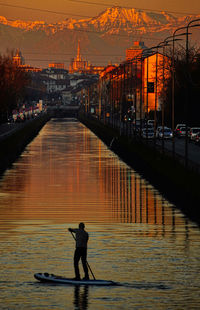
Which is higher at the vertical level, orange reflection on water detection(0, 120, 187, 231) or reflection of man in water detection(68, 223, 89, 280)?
reflection of man in water detection(68, 223, 89, 280)

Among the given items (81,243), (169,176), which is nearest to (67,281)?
(81,243)

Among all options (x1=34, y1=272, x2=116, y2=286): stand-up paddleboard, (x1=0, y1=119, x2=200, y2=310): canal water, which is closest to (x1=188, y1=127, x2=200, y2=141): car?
(x1=0, y1=119, x2=200, y2=310): canal water

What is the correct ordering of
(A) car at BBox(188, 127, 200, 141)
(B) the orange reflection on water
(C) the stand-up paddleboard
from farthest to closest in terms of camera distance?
(A) car at BBox(188, 127, 200, 141)
(B) the orange reflection on water
(C) the stand-up paddleboard

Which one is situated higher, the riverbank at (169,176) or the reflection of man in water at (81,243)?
the reflection of man in water at (81,243)

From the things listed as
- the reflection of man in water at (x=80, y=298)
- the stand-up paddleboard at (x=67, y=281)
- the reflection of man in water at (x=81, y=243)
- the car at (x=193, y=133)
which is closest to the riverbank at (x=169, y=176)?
the reflection of man in water at (x=81, y=243)

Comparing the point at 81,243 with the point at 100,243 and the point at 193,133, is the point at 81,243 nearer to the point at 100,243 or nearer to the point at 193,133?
the point at 100,243

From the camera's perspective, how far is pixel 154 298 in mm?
23812

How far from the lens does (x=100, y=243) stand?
3378 centimetres

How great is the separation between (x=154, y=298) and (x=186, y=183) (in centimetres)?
2479

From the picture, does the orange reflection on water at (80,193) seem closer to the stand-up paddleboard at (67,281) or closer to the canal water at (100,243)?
the canal water at (100,243)

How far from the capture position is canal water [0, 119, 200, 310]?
24.0 m

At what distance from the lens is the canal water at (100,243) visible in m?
24.0

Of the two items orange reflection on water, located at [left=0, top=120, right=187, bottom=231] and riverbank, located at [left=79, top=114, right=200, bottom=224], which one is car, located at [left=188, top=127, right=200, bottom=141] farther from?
orange reflection on water, located at [left=0, top=120, right=187, bottom=231]

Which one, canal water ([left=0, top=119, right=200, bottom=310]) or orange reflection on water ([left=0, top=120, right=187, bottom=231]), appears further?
orange reflection on water ([left=0, top=120, right=187, bottom=231])
